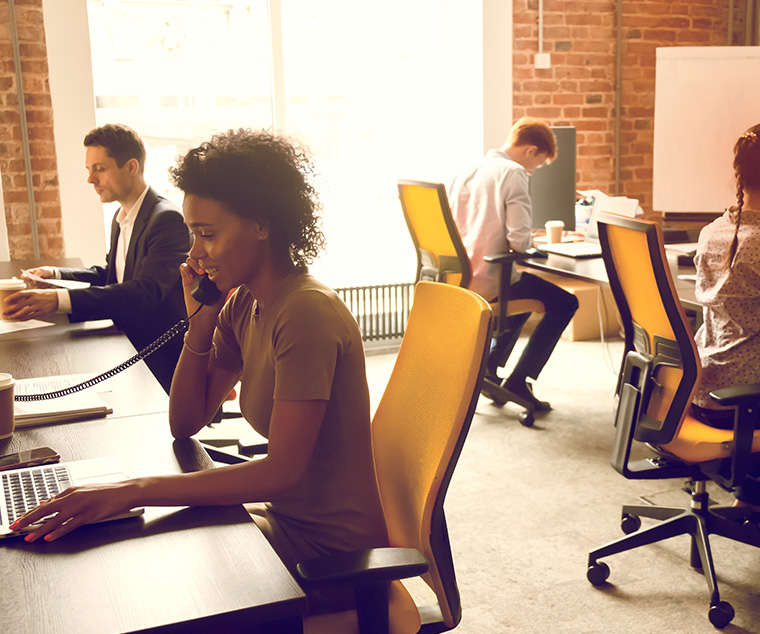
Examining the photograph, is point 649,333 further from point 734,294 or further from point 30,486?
point 30,486

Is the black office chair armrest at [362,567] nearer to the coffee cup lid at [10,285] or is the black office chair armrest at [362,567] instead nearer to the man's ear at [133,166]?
the coffee cup lid at [10,285]

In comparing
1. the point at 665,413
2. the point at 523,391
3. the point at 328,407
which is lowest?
the point at 523,391

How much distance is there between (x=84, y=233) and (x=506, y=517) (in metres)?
2.72

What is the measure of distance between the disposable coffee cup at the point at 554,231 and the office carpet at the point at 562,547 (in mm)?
832

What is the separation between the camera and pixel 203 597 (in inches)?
39.0

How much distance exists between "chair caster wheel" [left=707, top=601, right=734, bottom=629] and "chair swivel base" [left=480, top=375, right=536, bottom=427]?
165 cm

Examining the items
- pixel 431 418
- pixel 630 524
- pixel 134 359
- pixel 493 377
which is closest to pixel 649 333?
pixel 630 524

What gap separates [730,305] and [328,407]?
1.38 metres

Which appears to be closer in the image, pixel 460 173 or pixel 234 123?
pixel 460 173

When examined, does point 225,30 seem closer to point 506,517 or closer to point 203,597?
point 506,517

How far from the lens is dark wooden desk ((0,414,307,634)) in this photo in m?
0.95

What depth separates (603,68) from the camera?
5398mm

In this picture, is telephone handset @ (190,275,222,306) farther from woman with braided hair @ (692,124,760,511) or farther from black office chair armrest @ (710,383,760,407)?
woman with braided hair @ (692,124,760,511)

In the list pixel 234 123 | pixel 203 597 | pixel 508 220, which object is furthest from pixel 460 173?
pixel 203 597
